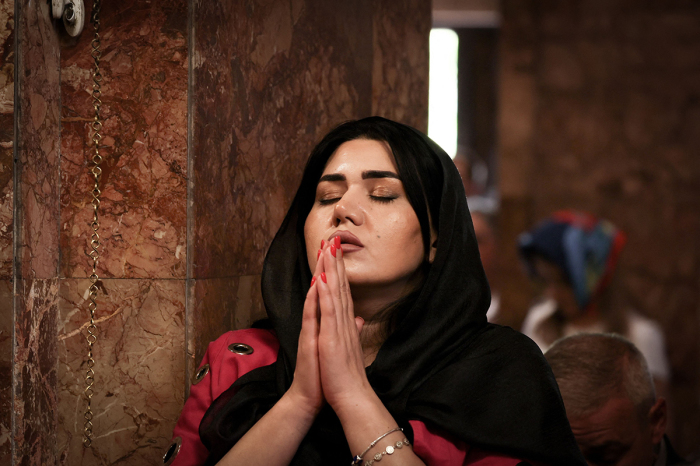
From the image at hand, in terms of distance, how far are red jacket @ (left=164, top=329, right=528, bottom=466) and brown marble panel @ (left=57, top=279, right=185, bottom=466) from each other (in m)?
0.15

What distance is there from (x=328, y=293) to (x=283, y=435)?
0.35 meters

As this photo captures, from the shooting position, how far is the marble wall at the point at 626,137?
5.54m

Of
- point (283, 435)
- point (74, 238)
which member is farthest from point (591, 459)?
point (74, 238)

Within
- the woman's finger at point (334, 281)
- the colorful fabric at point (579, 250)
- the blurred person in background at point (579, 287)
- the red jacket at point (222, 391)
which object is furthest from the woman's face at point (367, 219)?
the colorful fabric at point (579, 250)

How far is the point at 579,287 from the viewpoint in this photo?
3.89m

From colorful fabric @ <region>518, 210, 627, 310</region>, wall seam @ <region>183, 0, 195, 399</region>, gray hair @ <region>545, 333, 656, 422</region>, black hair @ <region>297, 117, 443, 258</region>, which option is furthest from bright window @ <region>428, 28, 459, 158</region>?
wall seam @ <region>183, 0, 195, 399</region>

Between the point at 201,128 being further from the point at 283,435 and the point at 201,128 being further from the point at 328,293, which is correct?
the point at 283,435

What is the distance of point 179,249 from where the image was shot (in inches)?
72.6

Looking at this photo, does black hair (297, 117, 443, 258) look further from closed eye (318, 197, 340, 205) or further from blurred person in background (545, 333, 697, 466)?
blurred person in background (545, 333, 697, 466)

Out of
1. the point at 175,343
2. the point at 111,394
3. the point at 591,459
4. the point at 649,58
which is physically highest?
the point at 649,58

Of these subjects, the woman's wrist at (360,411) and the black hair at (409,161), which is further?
the black hair at (409,161)

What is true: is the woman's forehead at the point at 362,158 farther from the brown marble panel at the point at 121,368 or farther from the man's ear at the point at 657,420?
the man's ear at the point at 657,420

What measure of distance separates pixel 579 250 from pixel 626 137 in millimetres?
2215

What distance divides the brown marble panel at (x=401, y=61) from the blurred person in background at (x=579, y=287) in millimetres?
1463
